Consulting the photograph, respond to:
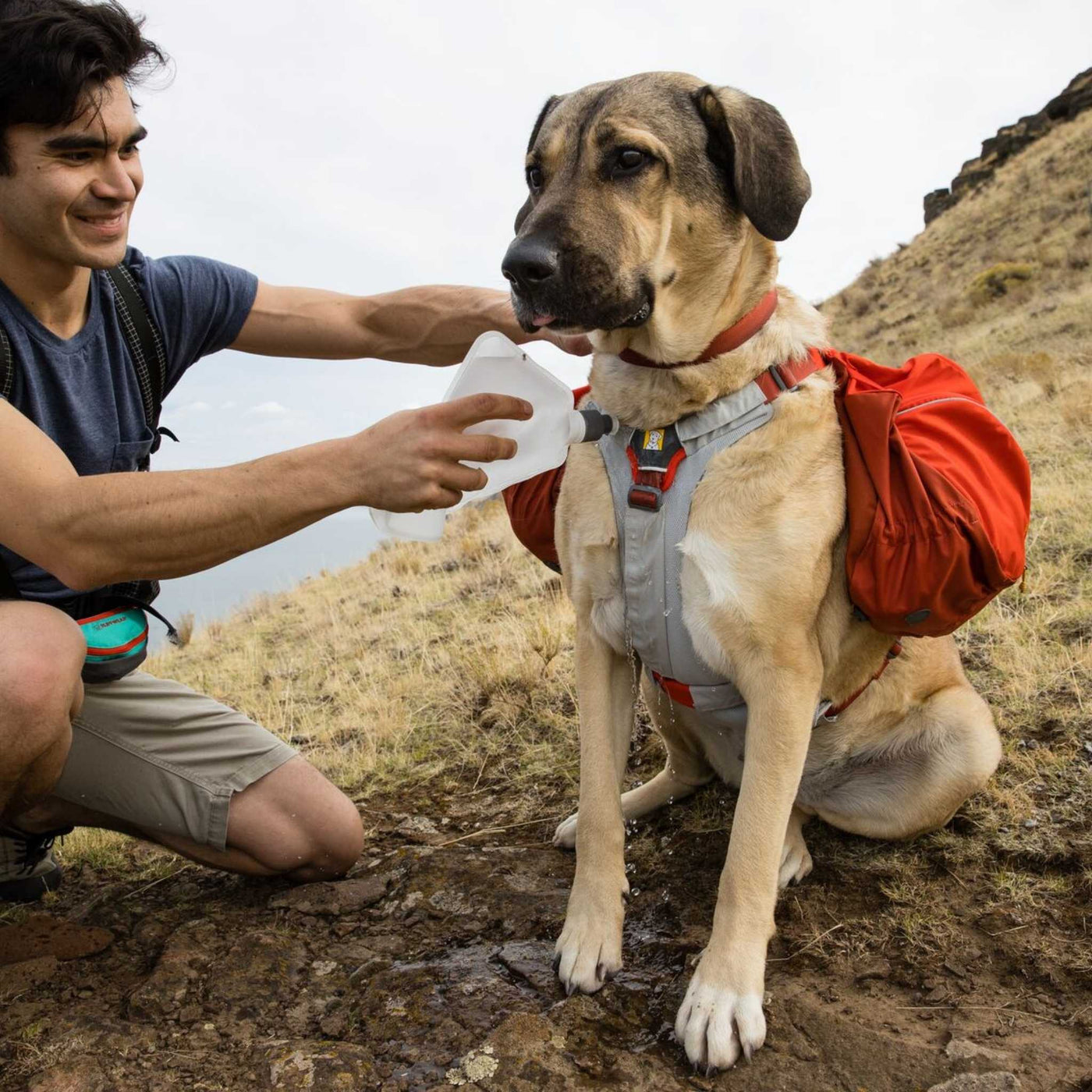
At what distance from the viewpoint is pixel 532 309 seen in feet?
7.70

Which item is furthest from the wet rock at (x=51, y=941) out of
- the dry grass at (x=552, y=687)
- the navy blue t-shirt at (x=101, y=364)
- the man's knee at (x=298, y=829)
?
the navy blue t-shirt at (x=101, y=364)

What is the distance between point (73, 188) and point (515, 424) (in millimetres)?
1522

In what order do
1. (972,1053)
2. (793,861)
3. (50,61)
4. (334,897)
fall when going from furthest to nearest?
(334,897) < (793,861) < (50,61) < (972,1053)

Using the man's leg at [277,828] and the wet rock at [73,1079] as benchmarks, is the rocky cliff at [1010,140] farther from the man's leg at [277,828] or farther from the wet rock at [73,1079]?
the wet rock at [73,1079]

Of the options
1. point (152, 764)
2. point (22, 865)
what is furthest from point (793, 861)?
point (22, 865)

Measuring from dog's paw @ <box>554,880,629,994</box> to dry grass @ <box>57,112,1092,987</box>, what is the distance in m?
0.53

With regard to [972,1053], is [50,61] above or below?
above

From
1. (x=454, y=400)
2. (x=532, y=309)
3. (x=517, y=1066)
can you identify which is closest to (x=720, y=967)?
(x=517, y=1066)

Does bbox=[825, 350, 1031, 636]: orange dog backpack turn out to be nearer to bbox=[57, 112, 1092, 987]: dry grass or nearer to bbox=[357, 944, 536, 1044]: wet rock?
bbox=[57, 112, 1092, 987]: dry grass

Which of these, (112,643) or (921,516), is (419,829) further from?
(921,516)

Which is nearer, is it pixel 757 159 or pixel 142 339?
pixel 757 159

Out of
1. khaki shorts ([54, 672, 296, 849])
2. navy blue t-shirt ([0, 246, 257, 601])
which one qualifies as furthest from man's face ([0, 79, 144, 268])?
khaki shorts ([54, 672, 296, 849])

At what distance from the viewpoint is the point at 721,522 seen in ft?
7.72

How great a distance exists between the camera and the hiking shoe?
10.6ft
